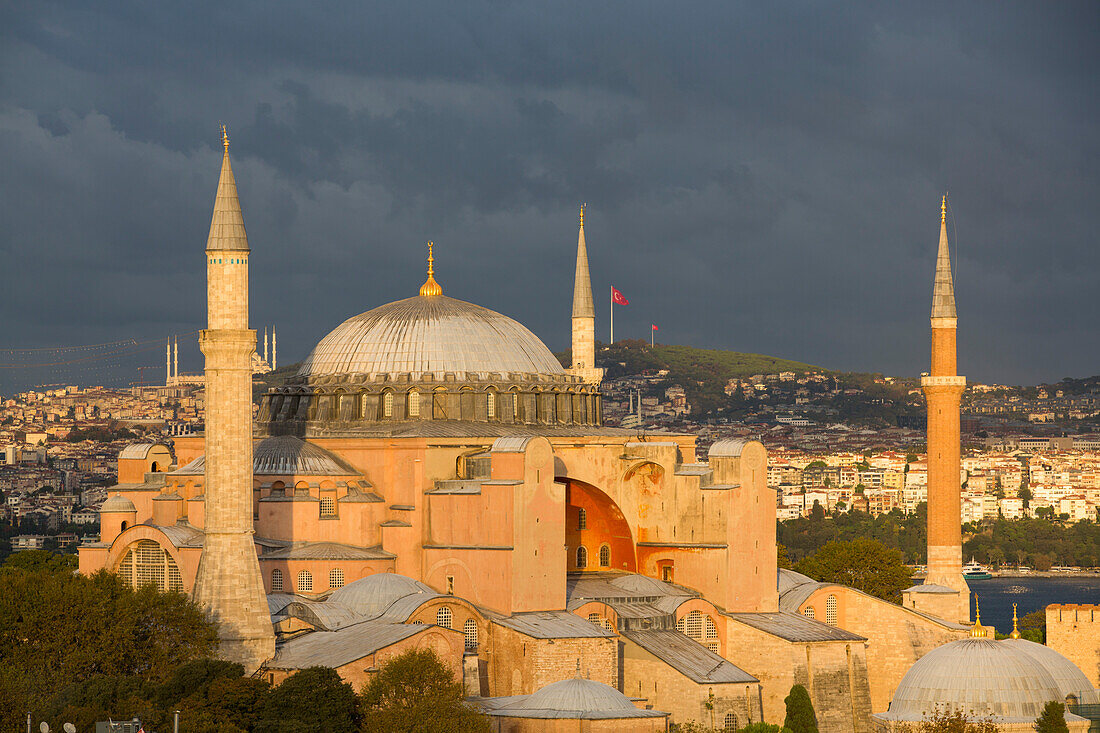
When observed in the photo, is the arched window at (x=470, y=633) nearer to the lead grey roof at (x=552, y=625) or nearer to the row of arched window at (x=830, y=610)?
the lead grey roof at (x=552, y=625)

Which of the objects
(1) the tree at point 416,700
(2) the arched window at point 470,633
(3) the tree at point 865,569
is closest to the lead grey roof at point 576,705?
(1) the tree at point 416,700

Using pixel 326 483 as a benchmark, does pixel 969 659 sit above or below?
below

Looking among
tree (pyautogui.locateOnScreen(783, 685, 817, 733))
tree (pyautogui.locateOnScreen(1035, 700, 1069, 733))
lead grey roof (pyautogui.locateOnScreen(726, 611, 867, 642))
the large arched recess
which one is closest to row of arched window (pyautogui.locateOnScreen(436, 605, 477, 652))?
lead grey roof (pyautogui.locateOnScreen(726, 611, 867, 642))

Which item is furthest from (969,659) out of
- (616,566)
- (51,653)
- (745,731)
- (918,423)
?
(918,423)

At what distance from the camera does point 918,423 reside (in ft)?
594

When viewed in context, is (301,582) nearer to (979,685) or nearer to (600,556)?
(600,556)

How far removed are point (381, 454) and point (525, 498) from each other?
4996mm

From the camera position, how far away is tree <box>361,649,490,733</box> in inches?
1235

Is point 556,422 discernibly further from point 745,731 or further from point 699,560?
point 745,731

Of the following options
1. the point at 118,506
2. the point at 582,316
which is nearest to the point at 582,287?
the point at 582,316

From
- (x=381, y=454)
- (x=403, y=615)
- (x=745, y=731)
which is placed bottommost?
→ (x=745, y=731)

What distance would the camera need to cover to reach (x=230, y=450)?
35.4 metres

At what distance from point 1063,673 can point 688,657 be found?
288 inches

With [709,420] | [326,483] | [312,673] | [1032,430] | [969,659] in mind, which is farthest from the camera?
[1032,430]
